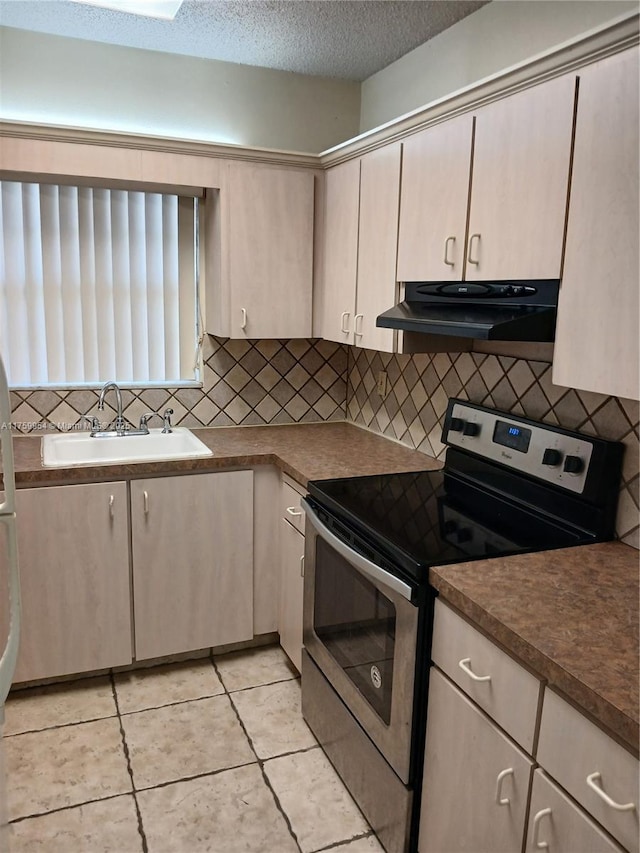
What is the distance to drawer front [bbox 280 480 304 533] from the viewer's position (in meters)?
2.48

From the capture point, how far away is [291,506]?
2.57 meters

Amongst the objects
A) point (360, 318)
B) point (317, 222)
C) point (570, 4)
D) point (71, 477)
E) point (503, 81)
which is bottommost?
point (71, 477)

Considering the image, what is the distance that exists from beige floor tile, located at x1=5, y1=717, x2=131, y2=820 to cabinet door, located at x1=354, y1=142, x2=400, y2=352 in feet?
5.47

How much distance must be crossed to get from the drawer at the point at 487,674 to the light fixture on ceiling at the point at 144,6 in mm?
2096

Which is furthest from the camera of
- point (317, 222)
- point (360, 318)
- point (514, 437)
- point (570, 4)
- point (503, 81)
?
point (317, 222)

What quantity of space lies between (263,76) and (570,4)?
4.76 ft

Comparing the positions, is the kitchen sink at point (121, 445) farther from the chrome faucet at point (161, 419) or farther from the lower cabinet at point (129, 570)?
the lower cabinet at point (129, 570)

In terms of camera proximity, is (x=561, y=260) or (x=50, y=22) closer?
(x=561, y=260)

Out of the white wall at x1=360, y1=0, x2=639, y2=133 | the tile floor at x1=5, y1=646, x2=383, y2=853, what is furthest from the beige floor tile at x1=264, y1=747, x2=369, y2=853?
the white wall at x1=360, y1=0, x2=639, y2=133

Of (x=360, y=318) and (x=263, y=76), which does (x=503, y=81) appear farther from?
(x=263, y=76)

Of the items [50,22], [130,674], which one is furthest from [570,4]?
[130,674]

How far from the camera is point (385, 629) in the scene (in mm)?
1792

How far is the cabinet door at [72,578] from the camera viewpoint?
242 cm

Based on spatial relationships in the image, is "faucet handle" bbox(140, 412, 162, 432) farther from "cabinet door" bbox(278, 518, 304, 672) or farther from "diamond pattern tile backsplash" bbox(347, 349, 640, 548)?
"diamond pattern tile backsplash" bbox(347, 349, 640, 548)
